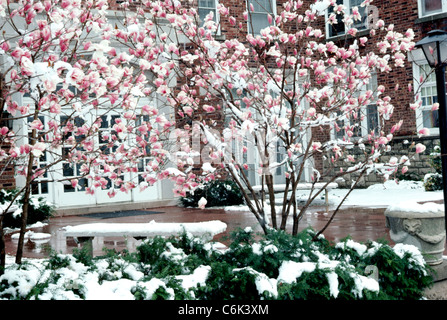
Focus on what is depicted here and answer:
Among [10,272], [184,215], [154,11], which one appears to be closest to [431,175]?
[184,215]

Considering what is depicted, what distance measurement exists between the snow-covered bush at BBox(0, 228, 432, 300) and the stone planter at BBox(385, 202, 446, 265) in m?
0.57

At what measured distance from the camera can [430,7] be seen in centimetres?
1424

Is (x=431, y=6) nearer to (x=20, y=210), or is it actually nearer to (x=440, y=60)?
(x=440, y=60)

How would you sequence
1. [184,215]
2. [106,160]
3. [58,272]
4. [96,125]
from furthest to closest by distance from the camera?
[184,215]
[106,160]
[96,125]
[58,272]

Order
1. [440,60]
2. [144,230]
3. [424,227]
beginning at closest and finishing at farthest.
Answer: [424,227]
[440,60]
[144,230]

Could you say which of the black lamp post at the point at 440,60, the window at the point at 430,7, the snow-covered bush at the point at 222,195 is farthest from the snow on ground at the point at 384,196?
the black lamp post at the point at 440,60

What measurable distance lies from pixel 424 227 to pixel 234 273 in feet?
8.13

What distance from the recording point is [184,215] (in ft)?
37.0

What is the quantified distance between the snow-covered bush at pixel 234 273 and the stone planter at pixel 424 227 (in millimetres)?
573

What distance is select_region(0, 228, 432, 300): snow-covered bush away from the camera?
130 inches

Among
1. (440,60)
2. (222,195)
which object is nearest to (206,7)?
(222,195)

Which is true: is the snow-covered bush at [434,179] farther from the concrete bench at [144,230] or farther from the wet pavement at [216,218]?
the concrete bench at [144,230]
